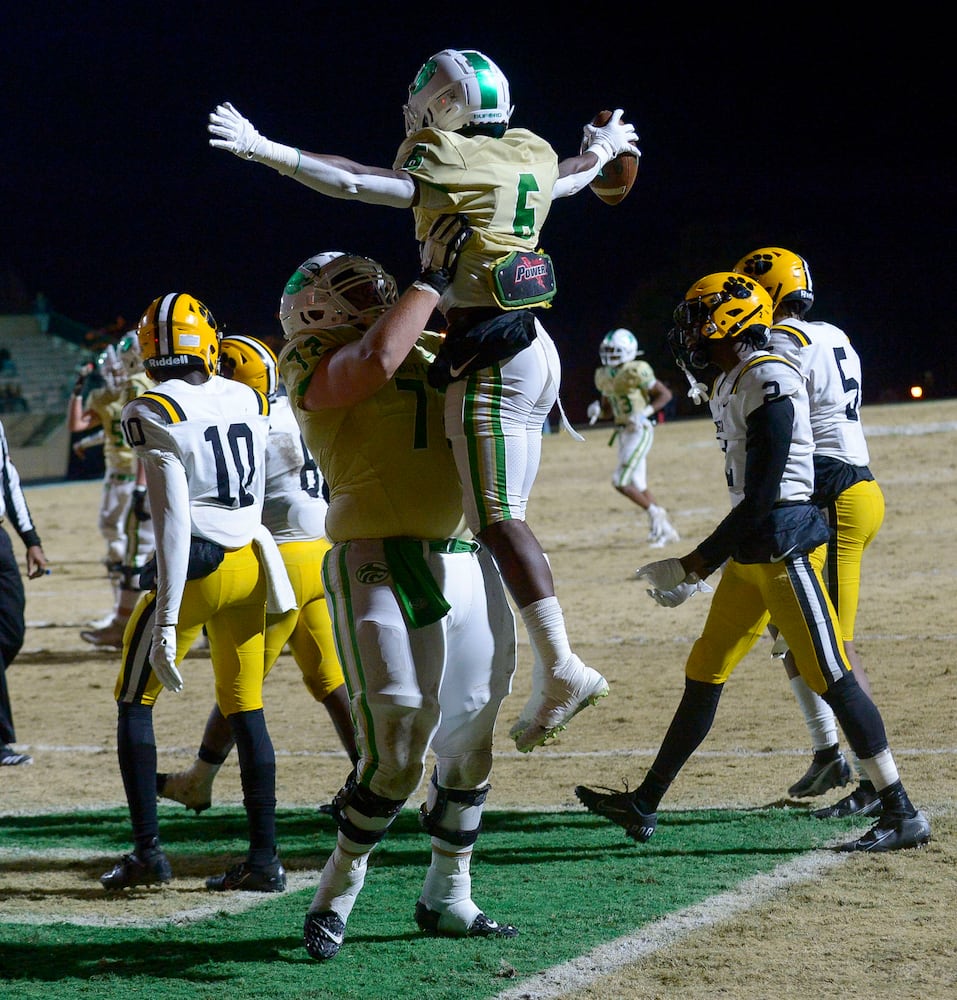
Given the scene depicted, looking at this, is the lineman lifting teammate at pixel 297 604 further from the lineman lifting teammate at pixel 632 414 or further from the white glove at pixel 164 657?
the lineman lifting teammate at pixel 632 414

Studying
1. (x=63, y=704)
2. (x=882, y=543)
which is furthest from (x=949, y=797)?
(x=882, y=543)

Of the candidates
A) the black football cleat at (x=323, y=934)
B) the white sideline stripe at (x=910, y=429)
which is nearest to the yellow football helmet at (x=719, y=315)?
the black football cleat at (x=323, y=934)

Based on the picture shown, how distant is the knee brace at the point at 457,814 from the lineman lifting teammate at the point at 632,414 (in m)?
9.82

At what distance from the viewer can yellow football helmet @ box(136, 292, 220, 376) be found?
16.0ft

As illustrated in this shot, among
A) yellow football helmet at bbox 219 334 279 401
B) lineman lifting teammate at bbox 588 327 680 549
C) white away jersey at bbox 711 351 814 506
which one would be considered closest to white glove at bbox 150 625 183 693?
yellow football helmet at bbox 219 334 279 401

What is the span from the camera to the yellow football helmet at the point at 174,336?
16.0ft

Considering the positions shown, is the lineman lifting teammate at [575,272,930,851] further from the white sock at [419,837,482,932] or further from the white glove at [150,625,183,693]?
the white glove at [150,625,183,693]

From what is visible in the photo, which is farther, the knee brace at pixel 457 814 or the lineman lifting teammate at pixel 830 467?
the lineman lifting teammate at pixel 830 467

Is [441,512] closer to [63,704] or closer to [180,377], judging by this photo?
[180,377]

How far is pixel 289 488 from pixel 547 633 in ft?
8.22

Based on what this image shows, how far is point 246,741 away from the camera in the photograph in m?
4.87

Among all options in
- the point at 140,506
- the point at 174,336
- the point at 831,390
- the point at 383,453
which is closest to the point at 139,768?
the point at 174,336

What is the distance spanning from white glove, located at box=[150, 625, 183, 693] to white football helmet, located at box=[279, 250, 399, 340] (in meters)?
1.18

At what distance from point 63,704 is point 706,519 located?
840cm
